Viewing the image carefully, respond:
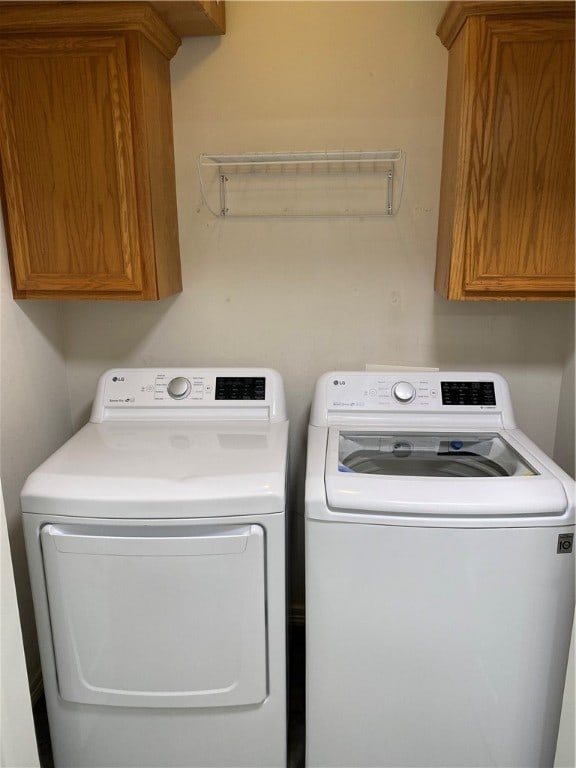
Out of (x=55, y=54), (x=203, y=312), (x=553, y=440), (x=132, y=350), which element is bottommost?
(x=553, y=440)

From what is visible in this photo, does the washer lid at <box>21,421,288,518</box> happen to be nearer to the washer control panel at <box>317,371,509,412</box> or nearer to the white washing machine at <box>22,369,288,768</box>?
the white washing machine at <box>22,369,288,768</box>

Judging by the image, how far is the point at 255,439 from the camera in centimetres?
174

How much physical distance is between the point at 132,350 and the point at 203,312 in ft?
1.00

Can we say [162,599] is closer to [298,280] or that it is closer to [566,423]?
[298,280]

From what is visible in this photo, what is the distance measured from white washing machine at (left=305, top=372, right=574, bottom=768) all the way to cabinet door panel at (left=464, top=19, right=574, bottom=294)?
0.55m

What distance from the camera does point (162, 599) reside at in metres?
1.47

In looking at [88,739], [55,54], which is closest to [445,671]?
[88,739]

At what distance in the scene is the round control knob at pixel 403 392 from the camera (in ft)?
6.10

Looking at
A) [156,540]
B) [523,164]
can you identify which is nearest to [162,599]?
[156,540]

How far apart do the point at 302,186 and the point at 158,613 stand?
1.38 meters

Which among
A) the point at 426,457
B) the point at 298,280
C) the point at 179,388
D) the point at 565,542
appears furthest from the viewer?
the point at 298,280

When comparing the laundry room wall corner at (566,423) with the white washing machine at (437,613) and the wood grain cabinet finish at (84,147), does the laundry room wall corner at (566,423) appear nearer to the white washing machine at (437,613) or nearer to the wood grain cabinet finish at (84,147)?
the white washing machine at (437,613)

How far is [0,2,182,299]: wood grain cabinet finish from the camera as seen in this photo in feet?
5.16

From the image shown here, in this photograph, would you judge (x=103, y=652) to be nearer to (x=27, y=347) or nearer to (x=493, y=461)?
(x=27, y=347)
